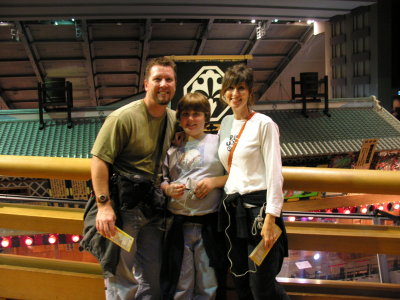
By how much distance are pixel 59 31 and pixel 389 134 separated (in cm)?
534

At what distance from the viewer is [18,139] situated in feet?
13.7

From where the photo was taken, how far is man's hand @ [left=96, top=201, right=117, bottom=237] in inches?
56.8

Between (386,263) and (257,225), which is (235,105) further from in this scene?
(386,263)

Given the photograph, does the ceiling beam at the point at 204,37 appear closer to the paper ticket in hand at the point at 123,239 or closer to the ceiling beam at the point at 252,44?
the ceiling beam at the point at 252,44

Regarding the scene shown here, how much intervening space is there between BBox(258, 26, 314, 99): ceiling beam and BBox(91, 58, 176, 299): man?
282 inches

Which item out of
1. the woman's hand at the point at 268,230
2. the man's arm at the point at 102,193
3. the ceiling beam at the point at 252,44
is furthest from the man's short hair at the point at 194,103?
the ceiling beam at the point at 252,44

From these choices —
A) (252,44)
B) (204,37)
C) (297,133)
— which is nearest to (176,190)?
(297,133)

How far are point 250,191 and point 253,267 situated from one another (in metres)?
0.28

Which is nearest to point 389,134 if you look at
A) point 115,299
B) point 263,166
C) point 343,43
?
point 343,43

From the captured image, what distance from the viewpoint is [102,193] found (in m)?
1.46

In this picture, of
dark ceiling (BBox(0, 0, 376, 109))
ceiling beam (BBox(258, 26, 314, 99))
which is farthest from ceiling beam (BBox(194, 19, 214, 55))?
ceiling beam (BBox(258, 26, 314, 99))

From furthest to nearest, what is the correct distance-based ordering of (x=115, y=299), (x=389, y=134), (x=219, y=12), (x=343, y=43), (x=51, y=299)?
(x=343, y=43) < (x=219, y=12) < (x=389, y=134) < (x=51, y=299) < (x=115, y=299)

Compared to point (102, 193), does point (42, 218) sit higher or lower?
lower

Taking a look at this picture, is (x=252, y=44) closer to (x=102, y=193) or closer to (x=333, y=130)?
(x=333, y=130)
